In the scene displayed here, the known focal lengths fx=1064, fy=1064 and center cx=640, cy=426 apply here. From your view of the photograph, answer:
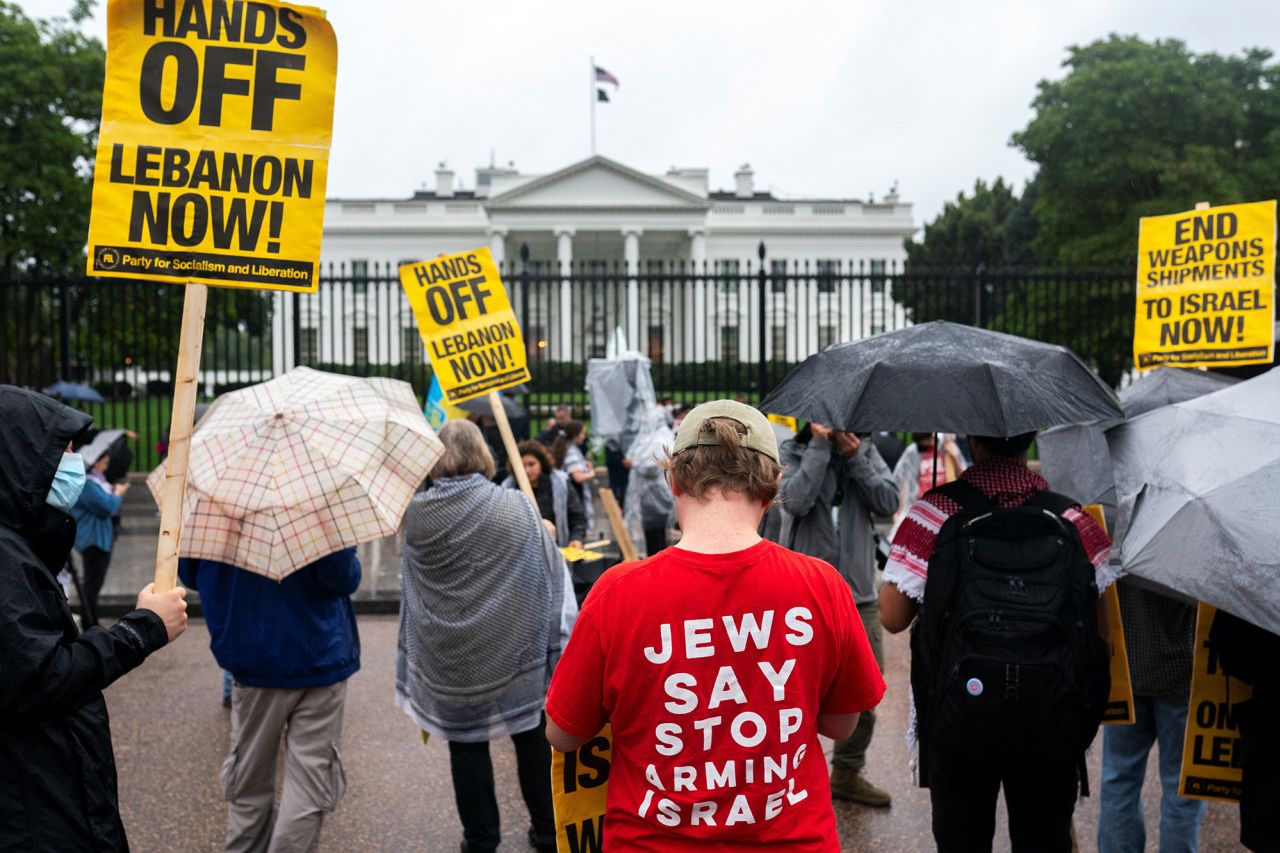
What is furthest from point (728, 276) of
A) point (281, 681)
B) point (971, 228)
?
point (971, 228)

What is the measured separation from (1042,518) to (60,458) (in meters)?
2.25

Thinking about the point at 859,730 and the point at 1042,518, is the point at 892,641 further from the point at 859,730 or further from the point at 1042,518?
the point at 1042,518

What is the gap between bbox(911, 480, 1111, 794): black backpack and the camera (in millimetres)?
2598

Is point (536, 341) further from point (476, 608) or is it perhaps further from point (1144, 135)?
point (1144, 135)

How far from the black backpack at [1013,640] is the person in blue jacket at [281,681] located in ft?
5.99

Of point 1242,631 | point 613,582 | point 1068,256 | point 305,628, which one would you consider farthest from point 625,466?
point 1068,256

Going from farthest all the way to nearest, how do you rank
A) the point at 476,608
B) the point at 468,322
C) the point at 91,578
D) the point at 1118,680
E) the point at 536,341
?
the point at 536,341
the point at 91,578
the point at 468,322
the point at 476,608
the point at 1118,680

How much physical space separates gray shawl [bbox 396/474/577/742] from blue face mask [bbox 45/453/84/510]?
140 cm

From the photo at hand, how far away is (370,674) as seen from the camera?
21.1ft

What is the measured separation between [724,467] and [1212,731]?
2.12 m

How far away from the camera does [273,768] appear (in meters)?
3.50

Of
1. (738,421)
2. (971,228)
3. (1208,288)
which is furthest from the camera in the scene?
(971,228)

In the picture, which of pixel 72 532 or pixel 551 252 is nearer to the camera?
pixel 72 532

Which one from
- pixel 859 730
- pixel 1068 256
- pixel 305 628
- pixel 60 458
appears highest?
pixel 1068 256
